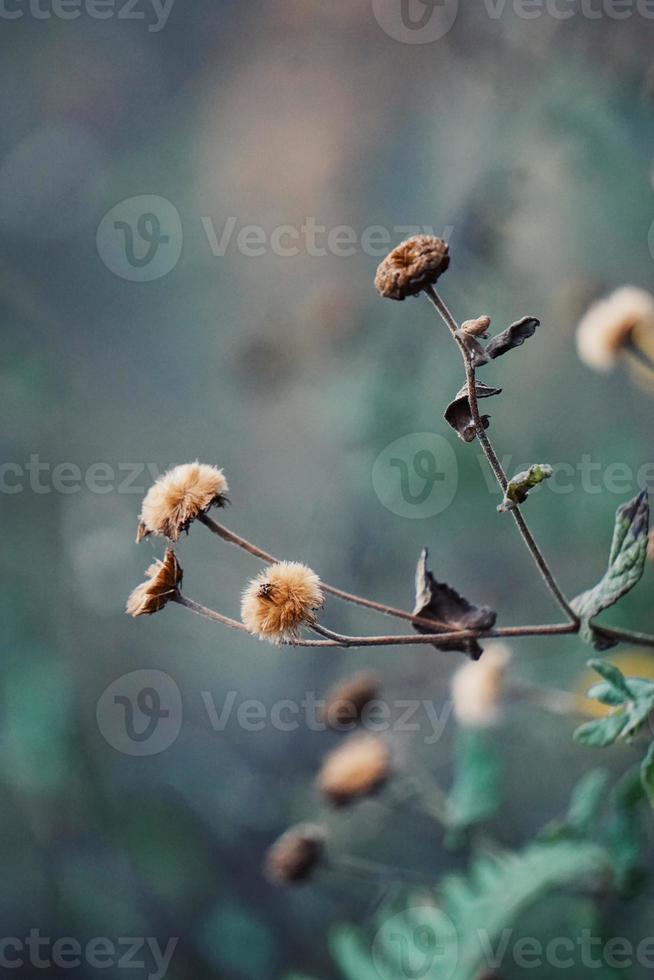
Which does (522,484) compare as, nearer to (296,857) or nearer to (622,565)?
(622,565)

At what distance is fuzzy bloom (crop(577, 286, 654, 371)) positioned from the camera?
0.59m

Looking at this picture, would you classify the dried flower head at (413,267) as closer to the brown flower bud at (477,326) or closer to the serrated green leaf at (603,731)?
the brown flower bud at (477,326)

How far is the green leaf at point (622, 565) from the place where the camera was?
392mm

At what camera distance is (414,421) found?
1.02 metres

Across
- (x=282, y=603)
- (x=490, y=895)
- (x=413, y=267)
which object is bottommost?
(x=490, y=895)

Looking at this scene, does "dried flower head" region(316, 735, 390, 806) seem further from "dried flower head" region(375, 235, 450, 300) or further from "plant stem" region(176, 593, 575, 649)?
"dried flower head" region(375, 235, 450, 300)

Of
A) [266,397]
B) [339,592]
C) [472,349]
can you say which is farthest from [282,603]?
[266,397]

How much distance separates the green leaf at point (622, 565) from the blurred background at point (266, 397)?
0.41 m

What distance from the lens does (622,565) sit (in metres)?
0.40

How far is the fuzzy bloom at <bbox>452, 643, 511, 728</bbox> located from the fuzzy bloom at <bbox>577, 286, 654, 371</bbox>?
235 millimetres

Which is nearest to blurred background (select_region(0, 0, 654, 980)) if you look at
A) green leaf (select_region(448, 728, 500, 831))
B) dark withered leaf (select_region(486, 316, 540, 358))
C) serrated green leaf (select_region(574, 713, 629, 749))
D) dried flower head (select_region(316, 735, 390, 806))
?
Result: green leaf (select_region(448, 728, 500, 831))

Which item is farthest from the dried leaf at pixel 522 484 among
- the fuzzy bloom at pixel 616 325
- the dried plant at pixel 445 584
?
the fuzzy bloom at pixel 616 325

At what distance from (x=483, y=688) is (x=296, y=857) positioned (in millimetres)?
199

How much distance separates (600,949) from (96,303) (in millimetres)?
1116
